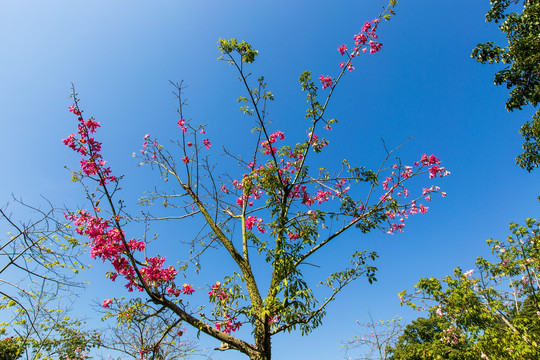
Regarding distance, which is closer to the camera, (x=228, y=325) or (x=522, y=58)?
(x=228, y=325)

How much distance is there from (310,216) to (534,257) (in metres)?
9.56

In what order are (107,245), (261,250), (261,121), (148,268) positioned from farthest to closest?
(261,121) → (148,268) → (261,250) → (107,245)

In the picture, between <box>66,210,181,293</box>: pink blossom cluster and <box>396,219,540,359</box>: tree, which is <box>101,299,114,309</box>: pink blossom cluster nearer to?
<box>66,210,181,293</box>: pink blossom cluster

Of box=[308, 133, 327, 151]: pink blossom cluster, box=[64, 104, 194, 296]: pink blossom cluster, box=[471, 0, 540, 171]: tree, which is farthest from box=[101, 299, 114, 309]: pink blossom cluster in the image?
box=[471, 0, 540, 171]: tree

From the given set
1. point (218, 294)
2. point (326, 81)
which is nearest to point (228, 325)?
point (218, 294)

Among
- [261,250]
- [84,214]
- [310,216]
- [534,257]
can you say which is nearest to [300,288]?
[261,250]

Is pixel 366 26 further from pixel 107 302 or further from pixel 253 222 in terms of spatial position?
pixel 107 302

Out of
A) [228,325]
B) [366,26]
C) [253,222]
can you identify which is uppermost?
[366,26]

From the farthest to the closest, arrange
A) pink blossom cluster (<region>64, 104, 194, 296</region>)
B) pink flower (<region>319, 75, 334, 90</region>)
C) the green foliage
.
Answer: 1. the green foliage
2. pink flower (<region>319, 75, 334, 90</region>)
3. pink blossom cluster (<region>64, 104, 194, 296</region>)

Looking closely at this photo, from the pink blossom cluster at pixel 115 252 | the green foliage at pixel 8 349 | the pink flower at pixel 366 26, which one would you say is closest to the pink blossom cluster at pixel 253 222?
the pink blossom cluster at pixel 115 252

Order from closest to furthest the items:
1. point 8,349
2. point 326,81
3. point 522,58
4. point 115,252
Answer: point 115,252 < point 326,81 < point 522,58 < point 8,349

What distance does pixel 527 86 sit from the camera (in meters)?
8.91

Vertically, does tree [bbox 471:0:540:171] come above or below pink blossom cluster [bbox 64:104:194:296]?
above

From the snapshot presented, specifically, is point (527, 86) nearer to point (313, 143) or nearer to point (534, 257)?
point (534, 257)
